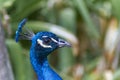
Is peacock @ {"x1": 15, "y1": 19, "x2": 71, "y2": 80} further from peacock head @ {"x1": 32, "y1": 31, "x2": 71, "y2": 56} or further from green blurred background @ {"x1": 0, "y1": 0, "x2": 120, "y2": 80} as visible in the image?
green blurred background @ {"x1": 0, "y1": 0, "x2": 120, "y2": 80}

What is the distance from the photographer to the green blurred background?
256 centimetres

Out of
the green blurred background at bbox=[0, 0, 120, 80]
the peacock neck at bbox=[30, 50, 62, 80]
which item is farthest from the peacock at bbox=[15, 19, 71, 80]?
the green blurred background at bbox=[0, 0, 120, 80]

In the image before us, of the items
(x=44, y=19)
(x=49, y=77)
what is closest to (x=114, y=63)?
(x=44, y=19)

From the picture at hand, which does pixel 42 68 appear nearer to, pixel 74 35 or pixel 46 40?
pixel 46 40

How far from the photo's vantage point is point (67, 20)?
2840mm

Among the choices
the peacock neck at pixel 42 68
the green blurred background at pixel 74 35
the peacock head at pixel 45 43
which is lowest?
the green blurred background at pixel 74 35

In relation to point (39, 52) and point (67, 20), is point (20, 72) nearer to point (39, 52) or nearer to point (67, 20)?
point (67, 20)

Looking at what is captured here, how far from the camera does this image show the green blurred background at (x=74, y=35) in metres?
2.56

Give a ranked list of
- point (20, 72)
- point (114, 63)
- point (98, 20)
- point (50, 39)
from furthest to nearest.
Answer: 1. point (98, 20)
2. point (114, 63)
3. point (20, 72)
4. point (50, 39)

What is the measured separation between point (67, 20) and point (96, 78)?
1.35 ft

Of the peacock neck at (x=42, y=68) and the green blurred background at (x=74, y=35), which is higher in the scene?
the peacock neck at (x=42, y=68)

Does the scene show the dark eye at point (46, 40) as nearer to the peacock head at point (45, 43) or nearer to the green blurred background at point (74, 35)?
the peacock head at point (45, 43)

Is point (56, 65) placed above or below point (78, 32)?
below

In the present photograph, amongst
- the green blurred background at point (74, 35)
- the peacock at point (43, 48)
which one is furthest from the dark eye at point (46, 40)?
the green blurred background at point (74, 35)
